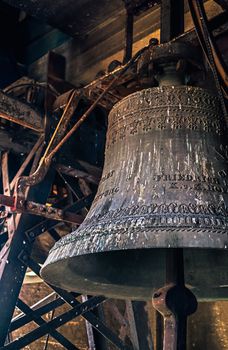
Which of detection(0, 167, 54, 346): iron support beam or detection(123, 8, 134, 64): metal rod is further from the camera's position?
detection(0, 167, 54, 346): iron support beam

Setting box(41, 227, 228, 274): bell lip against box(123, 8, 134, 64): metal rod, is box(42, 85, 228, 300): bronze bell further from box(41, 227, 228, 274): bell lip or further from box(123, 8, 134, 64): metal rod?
box(123, 8, 134, 64): metal rod

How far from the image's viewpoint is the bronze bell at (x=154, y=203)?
1.62 metres

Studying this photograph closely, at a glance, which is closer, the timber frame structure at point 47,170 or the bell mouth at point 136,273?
the bell mouth at point 136,273

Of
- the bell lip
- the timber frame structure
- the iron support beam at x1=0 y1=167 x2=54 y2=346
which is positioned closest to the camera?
the bell lip

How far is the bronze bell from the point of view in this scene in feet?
5.31

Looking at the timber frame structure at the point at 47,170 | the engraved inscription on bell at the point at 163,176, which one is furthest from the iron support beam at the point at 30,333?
the engraved inscription on bell at the point at 163,176

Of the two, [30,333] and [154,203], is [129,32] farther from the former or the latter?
[30,333]

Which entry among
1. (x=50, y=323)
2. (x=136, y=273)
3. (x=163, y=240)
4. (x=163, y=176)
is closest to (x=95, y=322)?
(x=50, y=323)

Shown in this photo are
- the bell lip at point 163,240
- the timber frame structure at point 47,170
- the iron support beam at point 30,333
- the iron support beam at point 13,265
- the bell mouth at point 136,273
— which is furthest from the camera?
the iron support beam at point 30,333

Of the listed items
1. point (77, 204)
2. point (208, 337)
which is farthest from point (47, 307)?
point (208, 337)

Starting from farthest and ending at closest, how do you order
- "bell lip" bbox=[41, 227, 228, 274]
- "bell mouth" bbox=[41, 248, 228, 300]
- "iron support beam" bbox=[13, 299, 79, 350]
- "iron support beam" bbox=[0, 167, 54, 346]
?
"iron support beam" bbox=[13, 299, 79, 350] → "iron support beam" bbox=[0, 167, 54, 346] → "bell mouth" bbox=[41, 248, 228, 300] → "bell lip" bbox=[41, 227, 228, 274]

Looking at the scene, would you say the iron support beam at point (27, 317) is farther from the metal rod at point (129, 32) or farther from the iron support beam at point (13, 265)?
the metal rod at point (129, 32)

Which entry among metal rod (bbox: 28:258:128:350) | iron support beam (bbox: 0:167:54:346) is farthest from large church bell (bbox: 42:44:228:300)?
metal rod (bbox: 28:258:128:350)

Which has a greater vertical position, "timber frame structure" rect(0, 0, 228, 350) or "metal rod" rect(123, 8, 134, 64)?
"metal rod" rect(123, 8, 134, 64)
